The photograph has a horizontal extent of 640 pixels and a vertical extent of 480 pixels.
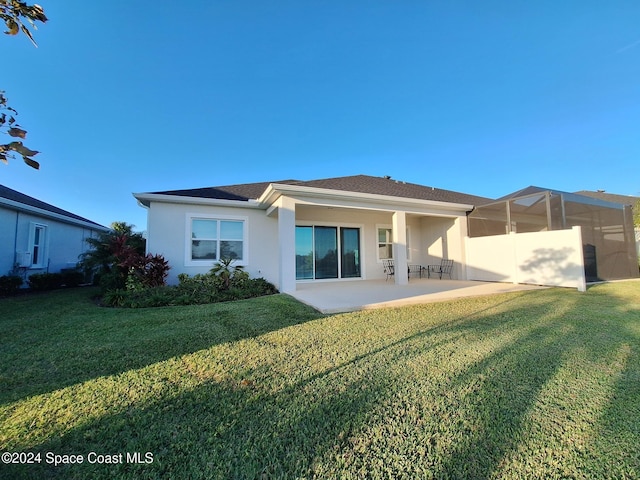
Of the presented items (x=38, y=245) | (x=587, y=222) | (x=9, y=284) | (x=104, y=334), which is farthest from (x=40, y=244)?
(x=587, y=222)

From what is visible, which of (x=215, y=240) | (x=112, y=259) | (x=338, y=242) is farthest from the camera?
(x=338, y=242)

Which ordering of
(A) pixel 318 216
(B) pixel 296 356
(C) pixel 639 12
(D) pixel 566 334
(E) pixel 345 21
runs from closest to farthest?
(B) pixel 296 356
(D) pixel 566 334
(C) pixel 639 12
(E) pixel 345 21
(A) pixel 318 216

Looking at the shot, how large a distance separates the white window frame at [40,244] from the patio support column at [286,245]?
9.83m

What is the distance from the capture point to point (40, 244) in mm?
10680

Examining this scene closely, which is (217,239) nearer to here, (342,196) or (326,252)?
(326,252)

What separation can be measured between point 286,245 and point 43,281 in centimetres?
931

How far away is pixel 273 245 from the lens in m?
9.70

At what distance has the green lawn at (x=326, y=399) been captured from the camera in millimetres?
1611

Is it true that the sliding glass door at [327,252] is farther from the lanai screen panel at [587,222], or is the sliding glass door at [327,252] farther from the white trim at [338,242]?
the lanai screen panel at [587,222]

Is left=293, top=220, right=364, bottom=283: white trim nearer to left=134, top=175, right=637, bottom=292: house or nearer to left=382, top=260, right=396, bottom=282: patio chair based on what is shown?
left=134, top=175, right=637, bottom=292: house

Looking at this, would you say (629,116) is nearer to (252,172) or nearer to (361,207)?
(361,207)

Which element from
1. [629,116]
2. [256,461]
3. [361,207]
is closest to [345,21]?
[361,207]

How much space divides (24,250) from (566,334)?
15.6 m

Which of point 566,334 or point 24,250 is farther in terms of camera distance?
point 24,250
